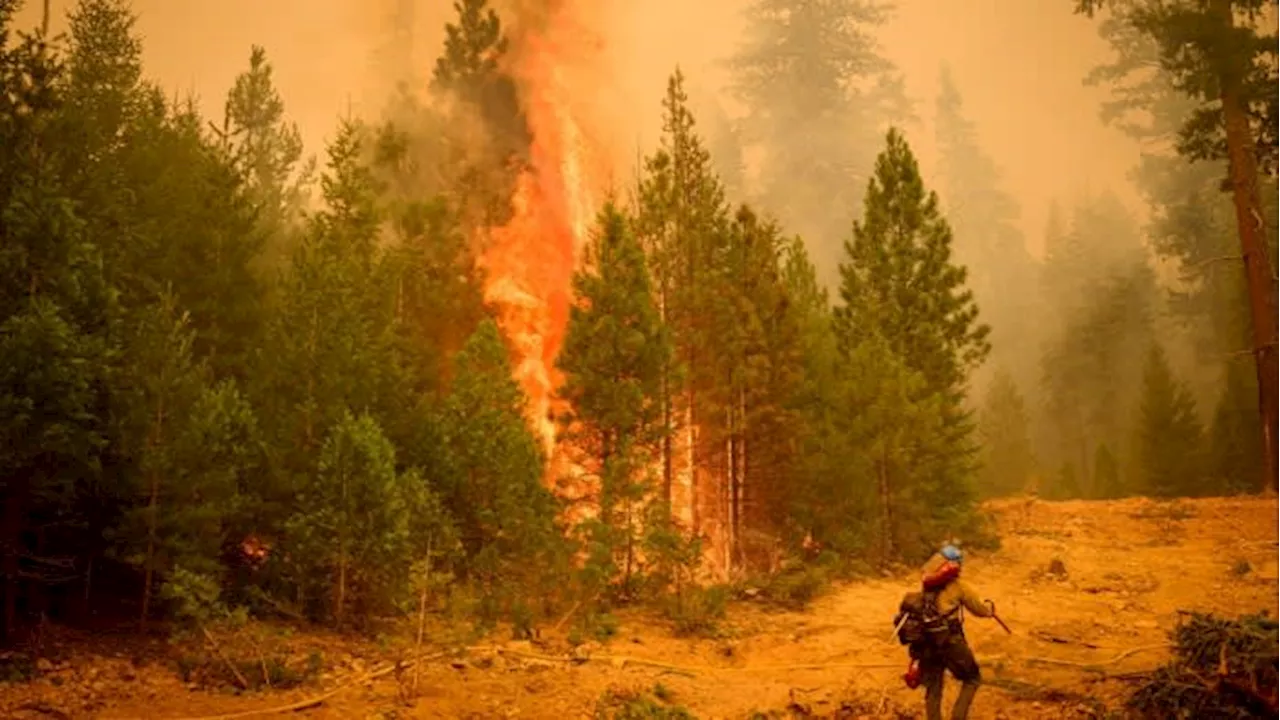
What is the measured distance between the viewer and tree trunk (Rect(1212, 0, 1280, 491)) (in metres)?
21.8

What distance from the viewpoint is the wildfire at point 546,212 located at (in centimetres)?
2652

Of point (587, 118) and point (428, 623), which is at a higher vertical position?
point (587, 118)

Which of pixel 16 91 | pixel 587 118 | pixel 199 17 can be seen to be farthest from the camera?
pixel 199 17

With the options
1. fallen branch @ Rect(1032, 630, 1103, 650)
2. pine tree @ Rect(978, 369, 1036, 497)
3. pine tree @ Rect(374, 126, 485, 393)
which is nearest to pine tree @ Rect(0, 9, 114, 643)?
pine tree @ Rect(374, 126, 485, 393)

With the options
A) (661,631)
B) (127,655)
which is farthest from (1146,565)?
(127,655)

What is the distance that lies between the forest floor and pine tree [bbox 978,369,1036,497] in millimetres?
21720

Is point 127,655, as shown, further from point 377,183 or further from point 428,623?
point 377,183

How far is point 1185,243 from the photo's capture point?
47.6m

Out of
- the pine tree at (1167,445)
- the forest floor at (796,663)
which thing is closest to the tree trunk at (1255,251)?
the forest floor at (796,663)

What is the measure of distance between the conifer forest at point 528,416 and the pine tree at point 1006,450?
1.70m

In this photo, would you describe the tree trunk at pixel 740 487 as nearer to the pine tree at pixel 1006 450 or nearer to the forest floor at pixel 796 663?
the forest floor at pixel 796 663

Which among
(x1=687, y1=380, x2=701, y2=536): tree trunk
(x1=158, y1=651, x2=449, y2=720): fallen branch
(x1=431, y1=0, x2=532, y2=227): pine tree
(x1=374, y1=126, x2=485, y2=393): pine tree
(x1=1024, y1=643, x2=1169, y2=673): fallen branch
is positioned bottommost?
(x1=158, y1=651, x2=449, y2=720): fallen branch

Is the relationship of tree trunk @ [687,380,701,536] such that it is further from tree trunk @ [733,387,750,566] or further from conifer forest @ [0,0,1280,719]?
tree trunk @ [733,387,750,566]

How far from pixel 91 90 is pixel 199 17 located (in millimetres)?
35181
